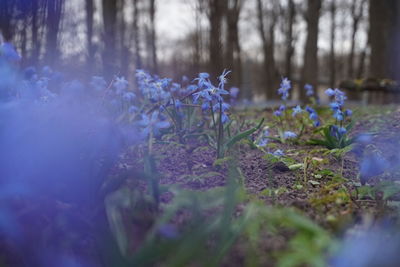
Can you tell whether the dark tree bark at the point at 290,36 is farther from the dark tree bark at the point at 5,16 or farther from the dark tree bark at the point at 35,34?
the dark tree bark at the point at 5,16

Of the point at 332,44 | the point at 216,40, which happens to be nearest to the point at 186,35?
the point at 332,44

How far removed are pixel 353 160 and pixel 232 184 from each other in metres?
2.04

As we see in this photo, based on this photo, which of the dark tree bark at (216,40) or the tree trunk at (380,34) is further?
the tree trunk at (380,34)

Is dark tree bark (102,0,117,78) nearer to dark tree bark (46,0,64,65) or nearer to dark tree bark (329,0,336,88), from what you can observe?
dark tree bark (46,0,64,65)


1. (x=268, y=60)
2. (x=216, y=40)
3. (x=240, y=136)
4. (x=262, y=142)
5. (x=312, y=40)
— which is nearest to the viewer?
(x=240, y=136)

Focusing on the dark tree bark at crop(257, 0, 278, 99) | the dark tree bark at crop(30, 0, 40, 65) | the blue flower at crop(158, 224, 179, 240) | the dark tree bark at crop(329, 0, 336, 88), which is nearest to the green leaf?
the blue flower at crop(158, 224, 179, 240)

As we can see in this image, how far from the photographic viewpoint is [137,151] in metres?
2.51

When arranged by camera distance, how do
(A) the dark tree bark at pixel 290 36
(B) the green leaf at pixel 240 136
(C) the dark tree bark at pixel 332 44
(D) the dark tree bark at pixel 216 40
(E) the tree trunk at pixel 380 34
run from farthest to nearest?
1. (C) the dark tree bark at pixel 332 44
2. (A) the dark tree bark at pixel 290 36
3. (E) the tree trunk at pixel 380 34
4. (D) the dark tree bark at pixel 216 40
5. (B) the green leaf at pixel 240 136

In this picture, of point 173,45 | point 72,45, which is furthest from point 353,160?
point 173,45

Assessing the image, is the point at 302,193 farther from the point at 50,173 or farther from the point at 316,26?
the point at 316,26

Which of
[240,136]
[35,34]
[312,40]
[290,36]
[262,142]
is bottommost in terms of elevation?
[262,142]

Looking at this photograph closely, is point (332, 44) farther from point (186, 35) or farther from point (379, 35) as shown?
point (379, 35)

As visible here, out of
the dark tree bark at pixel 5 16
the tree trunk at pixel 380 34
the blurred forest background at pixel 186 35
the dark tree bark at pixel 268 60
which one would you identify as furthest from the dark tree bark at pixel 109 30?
the dark tree bark at pixel 268 60

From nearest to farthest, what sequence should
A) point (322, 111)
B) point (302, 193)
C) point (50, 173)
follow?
1. point (50, 173)
2. point (302, 193)
3. point (322, 111)
